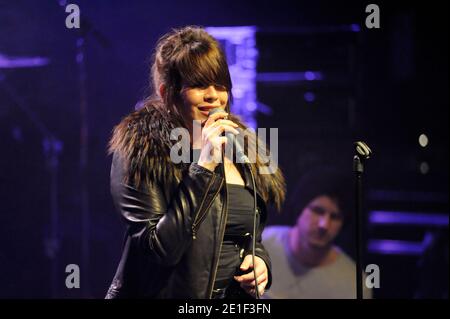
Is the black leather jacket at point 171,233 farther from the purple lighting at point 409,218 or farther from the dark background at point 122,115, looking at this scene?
the purple lighting at point 409,218

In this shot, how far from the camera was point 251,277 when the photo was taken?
173 cm

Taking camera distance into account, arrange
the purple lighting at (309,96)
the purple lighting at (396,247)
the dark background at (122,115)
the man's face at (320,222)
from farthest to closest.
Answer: the purple lighting at (396,247), the purple lighting at (309,96), the man's face at (320,222), the dark background at (122,115)

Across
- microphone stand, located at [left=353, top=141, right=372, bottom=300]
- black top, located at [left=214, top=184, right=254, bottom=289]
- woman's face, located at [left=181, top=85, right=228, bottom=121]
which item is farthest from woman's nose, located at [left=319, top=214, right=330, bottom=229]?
woman's face, located at [left=181, top=85, right=228, bottom=121]

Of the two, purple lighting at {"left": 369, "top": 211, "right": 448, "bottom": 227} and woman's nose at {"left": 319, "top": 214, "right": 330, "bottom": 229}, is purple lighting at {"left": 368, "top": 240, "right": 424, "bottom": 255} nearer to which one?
purple lighting at {"left": 369, "top": 211, "right": 448, "bottom": 227}

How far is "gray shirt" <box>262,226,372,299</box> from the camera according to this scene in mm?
3117

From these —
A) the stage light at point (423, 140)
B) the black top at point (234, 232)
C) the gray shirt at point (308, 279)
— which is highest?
the stage light at point (423, 140)

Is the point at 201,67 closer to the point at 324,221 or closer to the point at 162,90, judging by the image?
the point at 162,90

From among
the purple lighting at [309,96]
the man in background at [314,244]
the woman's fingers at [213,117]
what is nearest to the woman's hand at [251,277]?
the woman's fingers at [213,117]

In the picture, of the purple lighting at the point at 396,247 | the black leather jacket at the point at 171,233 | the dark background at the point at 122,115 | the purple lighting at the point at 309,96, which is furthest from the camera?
the purple lighting at the point at 396,247

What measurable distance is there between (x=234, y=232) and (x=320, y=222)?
1.59m

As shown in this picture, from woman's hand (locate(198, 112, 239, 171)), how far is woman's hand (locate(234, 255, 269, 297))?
310 millimetres

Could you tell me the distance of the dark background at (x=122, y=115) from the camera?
305 cm

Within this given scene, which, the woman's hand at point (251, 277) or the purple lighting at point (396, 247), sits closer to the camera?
the woman's hand at point (251, 277)
